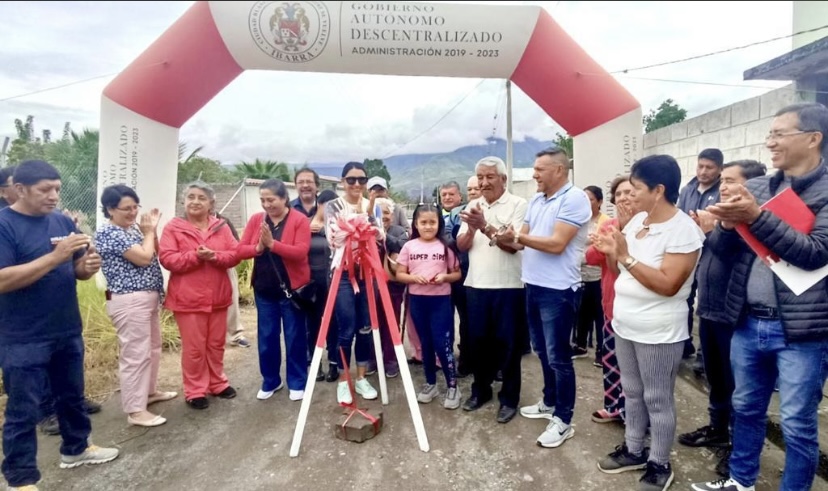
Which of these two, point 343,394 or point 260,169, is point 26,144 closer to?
point 343,394

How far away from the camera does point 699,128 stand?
5.43 m

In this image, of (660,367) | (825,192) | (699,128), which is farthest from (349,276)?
(699,128)

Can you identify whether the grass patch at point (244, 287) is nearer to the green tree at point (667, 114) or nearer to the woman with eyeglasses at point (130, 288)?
the woman with eyeglasses at point (130, 288)

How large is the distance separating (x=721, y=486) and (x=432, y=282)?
2.00m

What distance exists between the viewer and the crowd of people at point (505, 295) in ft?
6.75

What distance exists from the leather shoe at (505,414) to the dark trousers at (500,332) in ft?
0.09

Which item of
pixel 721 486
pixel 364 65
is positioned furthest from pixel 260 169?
pixel 721 486

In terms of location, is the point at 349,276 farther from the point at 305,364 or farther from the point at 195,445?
the point at 195,445

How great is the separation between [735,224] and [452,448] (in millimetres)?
2038

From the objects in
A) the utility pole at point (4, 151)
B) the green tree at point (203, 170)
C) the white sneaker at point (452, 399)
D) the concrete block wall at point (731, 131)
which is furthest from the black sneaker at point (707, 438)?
the green tree at point (203, 170)

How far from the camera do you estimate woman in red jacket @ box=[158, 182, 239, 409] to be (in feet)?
11.3

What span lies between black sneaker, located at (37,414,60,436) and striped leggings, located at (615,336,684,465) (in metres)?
3.81

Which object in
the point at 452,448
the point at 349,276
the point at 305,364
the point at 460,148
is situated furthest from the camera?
the point at 460,148

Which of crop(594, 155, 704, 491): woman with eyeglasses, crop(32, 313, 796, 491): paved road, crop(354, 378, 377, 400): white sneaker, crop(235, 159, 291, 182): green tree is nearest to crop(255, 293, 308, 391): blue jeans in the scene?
crop(32, 313, 796, 491): paved road
